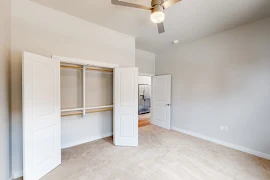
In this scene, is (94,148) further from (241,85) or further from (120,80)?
(241,85)

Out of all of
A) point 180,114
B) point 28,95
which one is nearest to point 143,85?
point 180,114

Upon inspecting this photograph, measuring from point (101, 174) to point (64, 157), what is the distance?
1.00 metres

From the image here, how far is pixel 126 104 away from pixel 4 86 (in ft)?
7.26

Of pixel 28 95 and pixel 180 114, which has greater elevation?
pixel 28 95

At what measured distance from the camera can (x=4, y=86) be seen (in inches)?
72.6

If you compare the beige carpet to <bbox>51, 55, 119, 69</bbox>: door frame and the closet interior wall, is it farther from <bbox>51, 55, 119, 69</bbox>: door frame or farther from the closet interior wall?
<bbox>51, 55, 119, 69</bbox>: door frame

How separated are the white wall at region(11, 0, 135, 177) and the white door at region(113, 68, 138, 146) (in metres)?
0.55

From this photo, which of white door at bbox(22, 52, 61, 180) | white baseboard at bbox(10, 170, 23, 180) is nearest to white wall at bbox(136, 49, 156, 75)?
white door at bbox(22, 52, 61, 180)

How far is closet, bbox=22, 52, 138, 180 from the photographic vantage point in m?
1.88

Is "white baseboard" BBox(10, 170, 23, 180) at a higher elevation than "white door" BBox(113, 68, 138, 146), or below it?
below

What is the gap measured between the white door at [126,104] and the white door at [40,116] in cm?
130

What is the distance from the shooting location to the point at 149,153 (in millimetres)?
2812

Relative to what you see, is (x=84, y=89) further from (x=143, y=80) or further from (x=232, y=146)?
(x=143, y=80)

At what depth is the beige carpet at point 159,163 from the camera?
6.85 feet
